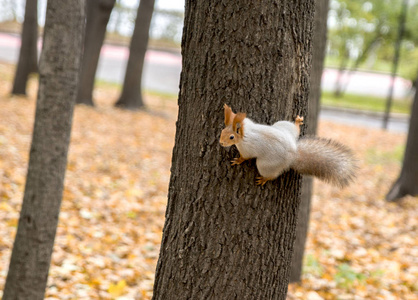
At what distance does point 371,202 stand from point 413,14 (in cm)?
1639

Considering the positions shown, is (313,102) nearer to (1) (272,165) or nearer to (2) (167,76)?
(1) (272,165)

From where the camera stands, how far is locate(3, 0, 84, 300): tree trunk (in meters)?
2.82

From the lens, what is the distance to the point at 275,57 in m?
1.89

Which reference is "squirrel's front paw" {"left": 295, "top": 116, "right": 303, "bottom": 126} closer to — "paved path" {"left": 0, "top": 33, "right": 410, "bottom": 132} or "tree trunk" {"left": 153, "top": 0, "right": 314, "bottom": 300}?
"tree trunk" {"left": 153, "top": 0, "right": 314, "bottom": 300}

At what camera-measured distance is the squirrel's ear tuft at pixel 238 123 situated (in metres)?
1.77

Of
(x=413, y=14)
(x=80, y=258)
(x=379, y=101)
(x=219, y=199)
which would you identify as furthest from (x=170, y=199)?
(x=379, y=101)

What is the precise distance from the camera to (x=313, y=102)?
4.20 m

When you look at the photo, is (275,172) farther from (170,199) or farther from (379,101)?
(379,101)

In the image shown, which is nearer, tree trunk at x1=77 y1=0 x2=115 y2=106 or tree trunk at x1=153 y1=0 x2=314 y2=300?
tree trunk at x1=153 y1=0 x2=314 y2=300

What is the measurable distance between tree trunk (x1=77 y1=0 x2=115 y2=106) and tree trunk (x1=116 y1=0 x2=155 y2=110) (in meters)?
0.85

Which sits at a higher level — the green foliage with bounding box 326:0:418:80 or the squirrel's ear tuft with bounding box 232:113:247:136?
the green foliage with bounding box 326:0:418:80

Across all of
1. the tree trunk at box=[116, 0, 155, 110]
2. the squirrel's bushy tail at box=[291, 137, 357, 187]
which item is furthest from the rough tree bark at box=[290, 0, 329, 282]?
the tree trunk at box=[116, 0, 155, 110]

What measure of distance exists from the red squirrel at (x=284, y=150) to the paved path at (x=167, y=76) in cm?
1360

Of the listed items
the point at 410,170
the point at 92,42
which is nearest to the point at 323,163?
the point at 410,170
